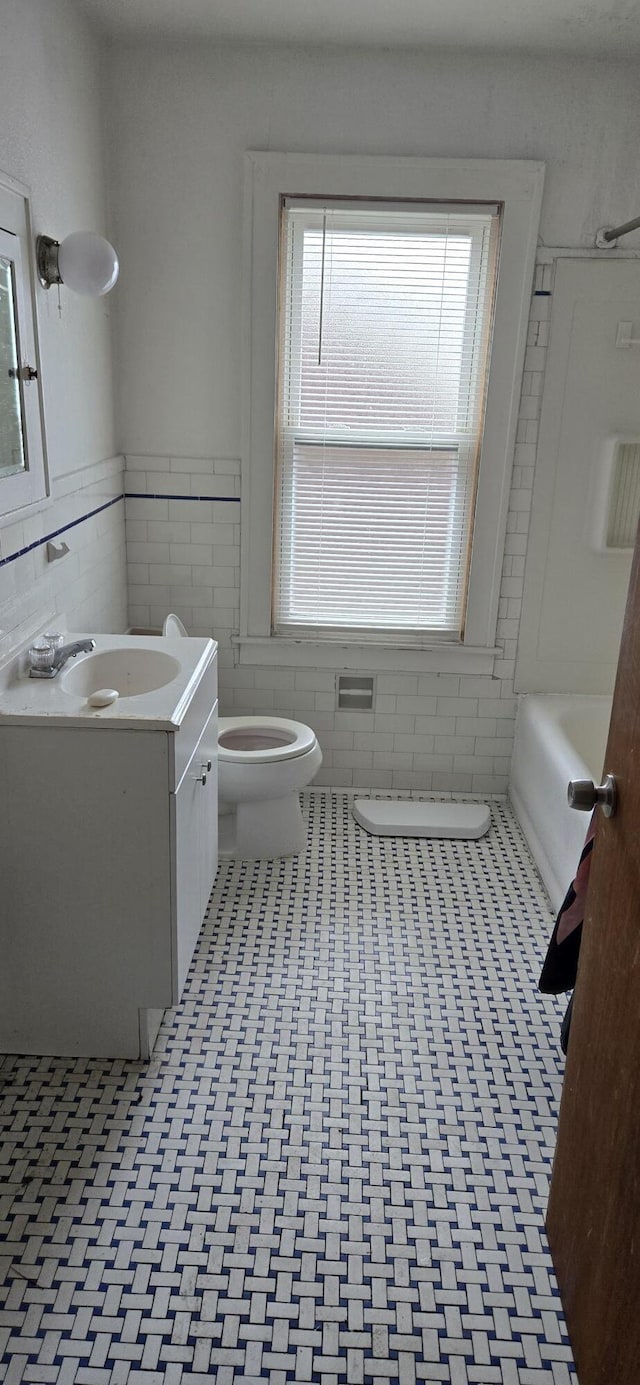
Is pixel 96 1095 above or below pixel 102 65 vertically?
below

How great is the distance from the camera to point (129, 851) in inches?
91.7

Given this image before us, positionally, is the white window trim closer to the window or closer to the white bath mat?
the white bath mat

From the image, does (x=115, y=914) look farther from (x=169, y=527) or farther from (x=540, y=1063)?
(x=169, y=527)

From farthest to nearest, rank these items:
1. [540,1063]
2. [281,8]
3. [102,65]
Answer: [102,65]
[281,8]
[540,1063]

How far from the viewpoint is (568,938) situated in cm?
213

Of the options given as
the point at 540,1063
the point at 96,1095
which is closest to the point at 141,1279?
the point at 96,1095

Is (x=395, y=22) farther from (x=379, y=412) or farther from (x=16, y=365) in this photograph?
(x=16, y=365)

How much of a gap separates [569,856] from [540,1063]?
772mm

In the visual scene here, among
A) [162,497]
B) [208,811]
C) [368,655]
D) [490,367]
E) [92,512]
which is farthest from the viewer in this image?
[368,655]

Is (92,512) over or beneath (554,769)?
over

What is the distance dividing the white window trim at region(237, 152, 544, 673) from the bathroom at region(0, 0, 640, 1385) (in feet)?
0.15

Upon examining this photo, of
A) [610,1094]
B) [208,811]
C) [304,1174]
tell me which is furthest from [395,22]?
[304,1174]

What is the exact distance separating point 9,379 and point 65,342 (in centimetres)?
58

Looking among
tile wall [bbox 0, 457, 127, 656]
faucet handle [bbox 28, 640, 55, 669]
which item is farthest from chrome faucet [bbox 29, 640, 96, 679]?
tile wall [bbox 0, 457, 127, 656]
